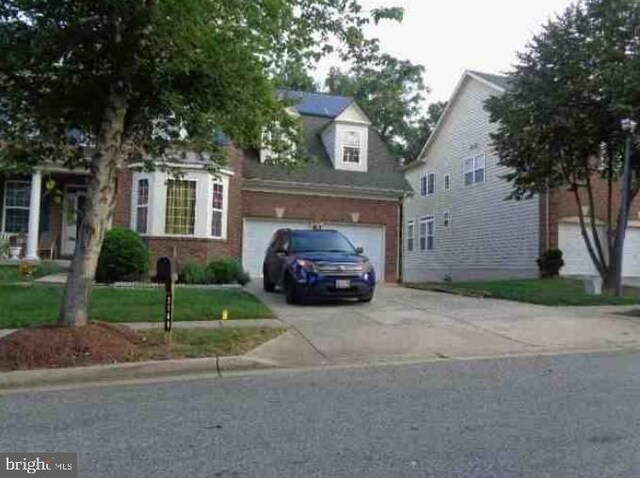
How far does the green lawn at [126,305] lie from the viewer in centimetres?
1100

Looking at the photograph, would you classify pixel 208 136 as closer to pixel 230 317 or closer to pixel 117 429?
pixel 230 317

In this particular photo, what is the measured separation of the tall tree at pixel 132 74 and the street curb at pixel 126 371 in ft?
4.28

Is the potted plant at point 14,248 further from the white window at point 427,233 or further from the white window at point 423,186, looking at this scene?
the white window at point 423,186

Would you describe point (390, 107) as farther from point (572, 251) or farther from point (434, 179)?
point (572, 251)

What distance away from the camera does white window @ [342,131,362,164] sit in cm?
2498

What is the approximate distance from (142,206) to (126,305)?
354 inches

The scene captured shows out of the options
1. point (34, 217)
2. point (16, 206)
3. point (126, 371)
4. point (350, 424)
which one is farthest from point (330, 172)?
point (350, 424)

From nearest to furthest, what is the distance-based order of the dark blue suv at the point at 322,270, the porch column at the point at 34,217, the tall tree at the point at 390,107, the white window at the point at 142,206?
the dark blue suv at the point at 322,270, the porch column at the point at 34,217, the white window at the point at 142,206, the tall tree at the point at 390,107

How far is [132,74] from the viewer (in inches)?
333

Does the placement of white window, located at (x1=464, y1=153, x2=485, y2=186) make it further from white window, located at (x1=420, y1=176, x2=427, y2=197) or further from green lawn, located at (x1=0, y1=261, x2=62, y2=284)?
green lawn, located at (x1=0, y1=261, x2=62, y2=284)

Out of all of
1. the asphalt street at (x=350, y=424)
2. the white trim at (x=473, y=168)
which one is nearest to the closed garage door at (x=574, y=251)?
the white trim at (x=473, y=168)

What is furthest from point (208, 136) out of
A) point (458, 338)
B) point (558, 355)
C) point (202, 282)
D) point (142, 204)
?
point (142, 204)

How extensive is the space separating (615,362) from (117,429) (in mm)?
6302

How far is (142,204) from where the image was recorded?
68.3 feet
